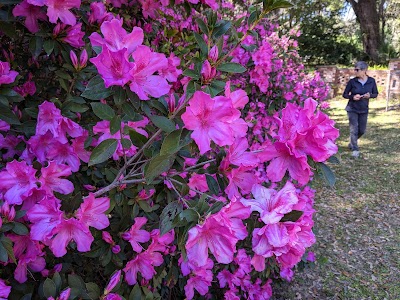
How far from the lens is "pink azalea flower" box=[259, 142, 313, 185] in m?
0.90

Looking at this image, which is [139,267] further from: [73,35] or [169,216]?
[73,35]

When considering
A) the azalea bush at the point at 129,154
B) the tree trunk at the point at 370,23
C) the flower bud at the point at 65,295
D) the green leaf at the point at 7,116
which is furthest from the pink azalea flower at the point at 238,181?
the tree trunk at the point at 370,23

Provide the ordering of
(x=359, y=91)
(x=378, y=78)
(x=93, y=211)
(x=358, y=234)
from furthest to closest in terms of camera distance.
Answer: (x=378, y=78)
(x=359, y=91)
(x=358, y=234)
(x=93, y=211)

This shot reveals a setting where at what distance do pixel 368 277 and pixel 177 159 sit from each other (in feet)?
9.31

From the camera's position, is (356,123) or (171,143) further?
(356,123)

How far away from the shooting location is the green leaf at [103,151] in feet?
3.12

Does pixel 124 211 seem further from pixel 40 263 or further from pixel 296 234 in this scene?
pixel 296 234

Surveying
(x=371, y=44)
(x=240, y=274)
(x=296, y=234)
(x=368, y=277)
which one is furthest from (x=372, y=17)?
Answer: (x=296, y=234)

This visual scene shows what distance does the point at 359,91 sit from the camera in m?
6.33

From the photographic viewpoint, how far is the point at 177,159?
1.14 m

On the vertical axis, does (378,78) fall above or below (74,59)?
below

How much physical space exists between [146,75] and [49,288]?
57cm

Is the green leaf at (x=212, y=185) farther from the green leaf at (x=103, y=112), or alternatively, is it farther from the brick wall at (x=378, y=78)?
the brick wall at (x=378, y=78)

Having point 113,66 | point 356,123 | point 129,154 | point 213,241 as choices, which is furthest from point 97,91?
point 356,123
